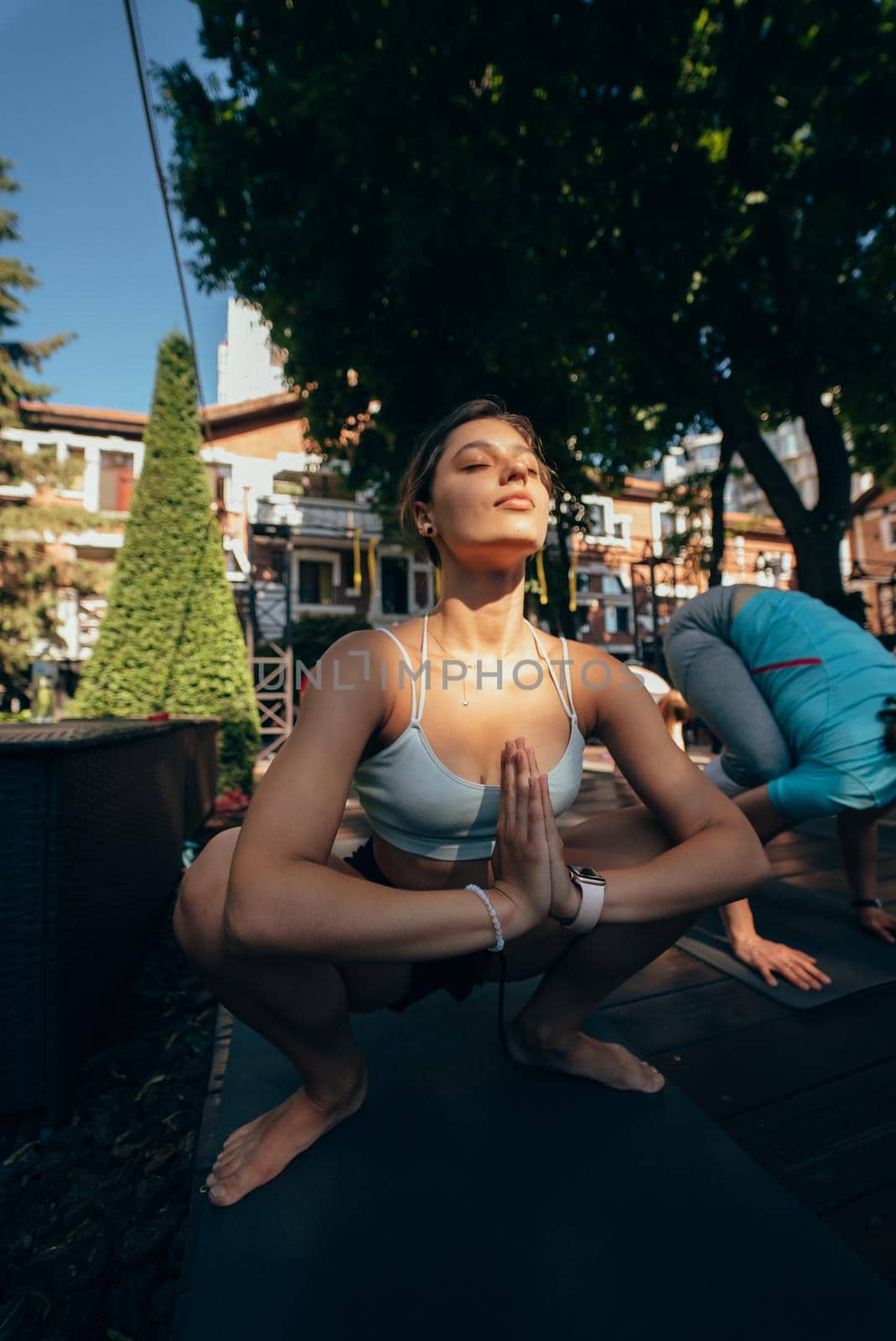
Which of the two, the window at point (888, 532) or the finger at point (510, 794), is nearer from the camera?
the finger at point (510, 794)

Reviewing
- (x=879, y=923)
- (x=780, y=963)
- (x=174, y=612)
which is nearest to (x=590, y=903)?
(x=780, y=963)

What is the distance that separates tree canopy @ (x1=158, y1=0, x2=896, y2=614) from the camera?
5.43 m

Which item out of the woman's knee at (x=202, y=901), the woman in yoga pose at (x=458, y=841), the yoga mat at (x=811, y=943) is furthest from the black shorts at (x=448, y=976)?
the yoga mat at (x=811, y=943)

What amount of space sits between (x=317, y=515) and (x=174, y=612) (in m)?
10.4

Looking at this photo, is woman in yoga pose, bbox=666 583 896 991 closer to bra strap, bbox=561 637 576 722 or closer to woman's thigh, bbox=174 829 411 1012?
bra strap, bbox=561 637 576 722

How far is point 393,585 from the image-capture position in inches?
795

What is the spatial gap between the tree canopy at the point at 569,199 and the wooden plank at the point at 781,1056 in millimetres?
5775

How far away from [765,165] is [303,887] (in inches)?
313

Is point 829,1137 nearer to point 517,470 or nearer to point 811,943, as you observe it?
point 811,943

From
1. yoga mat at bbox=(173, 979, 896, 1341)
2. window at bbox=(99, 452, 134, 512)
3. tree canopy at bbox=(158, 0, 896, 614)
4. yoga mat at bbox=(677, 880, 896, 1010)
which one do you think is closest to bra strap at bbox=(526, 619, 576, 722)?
yoga mat at bbox=(677, 880, 896, 1010)

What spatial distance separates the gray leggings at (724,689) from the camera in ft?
7.93

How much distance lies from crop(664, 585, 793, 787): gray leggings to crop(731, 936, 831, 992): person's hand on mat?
24.7 inches

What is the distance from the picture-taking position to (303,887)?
1061 millimetres

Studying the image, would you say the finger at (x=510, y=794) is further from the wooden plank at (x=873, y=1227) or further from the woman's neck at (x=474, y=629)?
the wooden plank at (x=873, y=1227)
